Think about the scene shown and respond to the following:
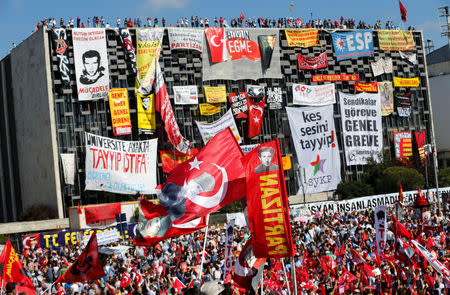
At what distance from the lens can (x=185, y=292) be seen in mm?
10922

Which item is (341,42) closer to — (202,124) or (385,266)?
(202,124)

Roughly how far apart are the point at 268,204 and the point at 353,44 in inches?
2909

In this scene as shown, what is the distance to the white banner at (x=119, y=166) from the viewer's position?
67.9 metres

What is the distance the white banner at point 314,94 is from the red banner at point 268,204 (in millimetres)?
66996

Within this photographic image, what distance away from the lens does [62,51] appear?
70562 mm

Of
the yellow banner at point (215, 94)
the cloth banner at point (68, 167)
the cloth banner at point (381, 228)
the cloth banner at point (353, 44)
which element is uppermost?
the cloth banner at point (353, 44)

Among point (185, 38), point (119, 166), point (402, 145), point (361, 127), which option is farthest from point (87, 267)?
point (402, 145)

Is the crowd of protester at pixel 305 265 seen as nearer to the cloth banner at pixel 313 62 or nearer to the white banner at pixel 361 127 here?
the white banner at pixel 361 127

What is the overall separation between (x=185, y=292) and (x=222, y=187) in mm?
4584

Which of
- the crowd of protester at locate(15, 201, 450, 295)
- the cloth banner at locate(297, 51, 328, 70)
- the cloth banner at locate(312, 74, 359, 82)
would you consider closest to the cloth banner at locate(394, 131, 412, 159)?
the cloth banner at locate(312, 74, 359, 82)

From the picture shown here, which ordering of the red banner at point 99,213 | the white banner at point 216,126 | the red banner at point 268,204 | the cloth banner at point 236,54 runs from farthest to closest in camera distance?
the cloth banner at point 236,54 < the white banner at point 216,126 < the red banner at point 99,213 < the red banner at point 268,204

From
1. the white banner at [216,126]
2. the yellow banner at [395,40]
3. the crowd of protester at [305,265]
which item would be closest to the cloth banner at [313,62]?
the yellow banner at [395,40]

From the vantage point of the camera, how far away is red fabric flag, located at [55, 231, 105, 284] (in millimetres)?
18266

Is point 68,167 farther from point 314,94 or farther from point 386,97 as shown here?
point 386,97
